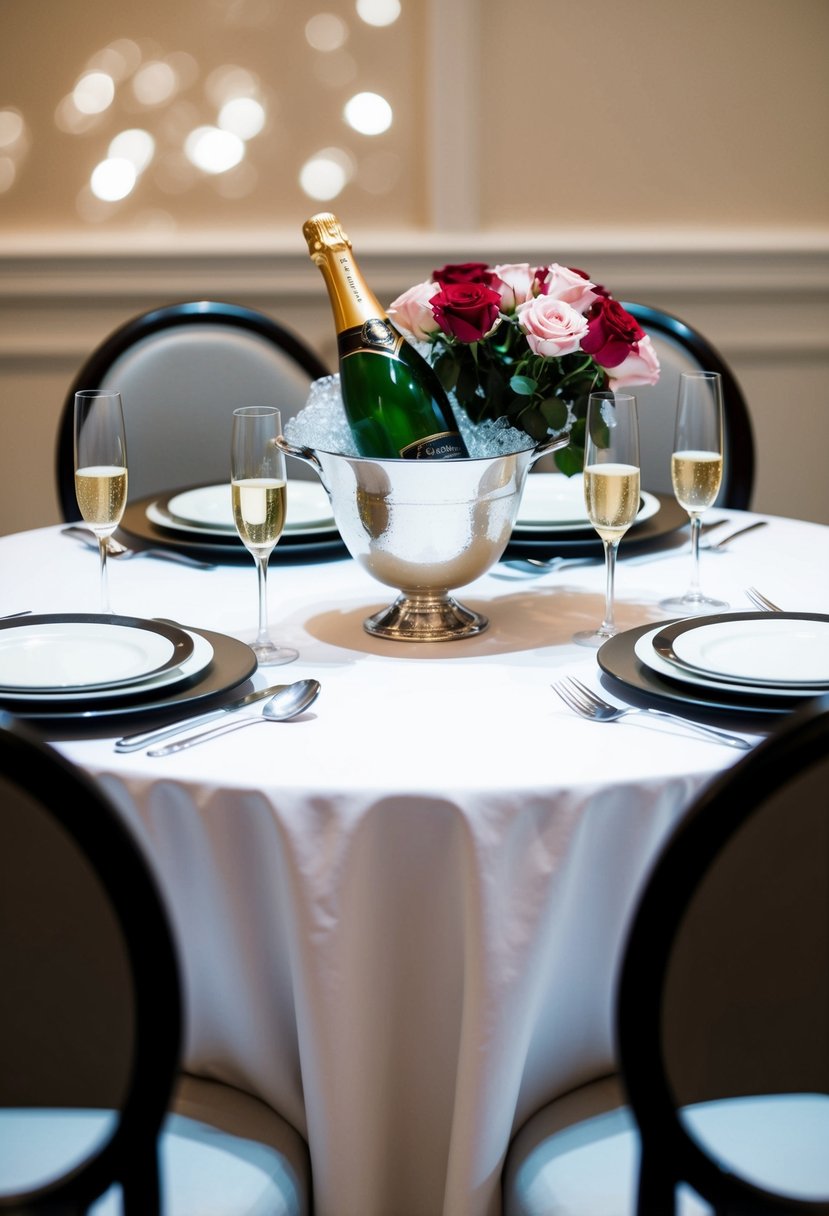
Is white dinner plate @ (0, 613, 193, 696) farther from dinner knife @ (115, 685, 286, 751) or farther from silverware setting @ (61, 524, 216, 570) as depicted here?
silverware setting @ (61, 524, 216, 570)

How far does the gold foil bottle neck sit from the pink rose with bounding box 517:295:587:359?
0.24m

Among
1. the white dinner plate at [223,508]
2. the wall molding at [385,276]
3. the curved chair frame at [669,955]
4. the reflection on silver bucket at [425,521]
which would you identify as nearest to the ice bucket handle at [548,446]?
the reflection on silver bucket at [425,521]

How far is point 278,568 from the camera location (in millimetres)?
1703

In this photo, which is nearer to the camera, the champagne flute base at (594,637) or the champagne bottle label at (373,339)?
the champagne flute base at (594,637)

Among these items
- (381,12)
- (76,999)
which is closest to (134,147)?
(381,12)

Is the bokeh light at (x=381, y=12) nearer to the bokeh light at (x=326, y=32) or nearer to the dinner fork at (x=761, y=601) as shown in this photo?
the bokeh light at (x=326, y=32)

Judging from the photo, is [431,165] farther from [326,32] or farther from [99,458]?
[99,458]

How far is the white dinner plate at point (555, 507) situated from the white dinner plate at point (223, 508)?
0.89ft

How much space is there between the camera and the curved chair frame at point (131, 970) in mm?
769

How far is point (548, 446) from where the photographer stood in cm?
140

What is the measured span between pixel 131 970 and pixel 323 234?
914mm

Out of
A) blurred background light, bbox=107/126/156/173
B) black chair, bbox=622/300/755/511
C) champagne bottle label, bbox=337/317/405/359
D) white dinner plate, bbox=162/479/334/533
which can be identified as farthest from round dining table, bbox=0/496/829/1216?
blurred background light, bbox=107/126/156/173

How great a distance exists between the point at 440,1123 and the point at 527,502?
1.00m

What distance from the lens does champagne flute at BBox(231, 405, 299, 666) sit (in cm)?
128
